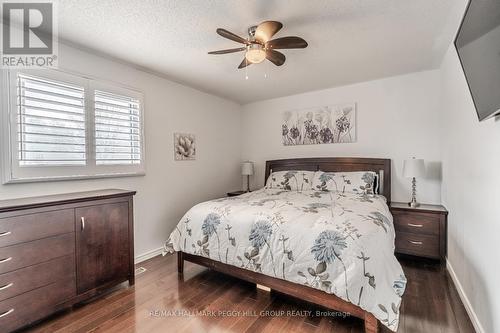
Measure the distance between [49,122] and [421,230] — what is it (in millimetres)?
4097

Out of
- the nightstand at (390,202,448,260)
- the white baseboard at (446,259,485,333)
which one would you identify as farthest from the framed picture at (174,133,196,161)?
the white baseboard at (446,259,485,333)

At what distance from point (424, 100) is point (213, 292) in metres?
3.54

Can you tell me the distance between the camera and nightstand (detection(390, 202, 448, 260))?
2785 millimetres

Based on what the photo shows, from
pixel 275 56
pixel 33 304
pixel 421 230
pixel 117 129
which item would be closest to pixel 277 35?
pixel 275 56

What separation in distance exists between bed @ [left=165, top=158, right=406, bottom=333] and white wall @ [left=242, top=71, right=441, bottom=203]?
1.05m

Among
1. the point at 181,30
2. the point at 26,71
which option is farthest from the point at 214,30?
the point at 26,71

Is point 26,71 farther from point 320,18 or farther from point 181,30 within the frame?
point 320,18

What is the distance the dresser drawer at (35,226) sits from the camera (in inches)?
65.6

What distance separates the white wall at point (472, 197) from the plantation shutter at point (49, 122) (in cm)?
335

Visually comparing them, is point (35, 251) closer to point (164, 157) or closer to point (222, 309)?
point (222, 309)

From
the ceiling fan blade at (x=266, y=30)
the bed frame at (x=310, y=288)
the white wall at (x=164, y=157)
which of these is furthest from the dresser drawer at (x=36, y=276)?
the ceiling fan blade at (x=266, y=30)

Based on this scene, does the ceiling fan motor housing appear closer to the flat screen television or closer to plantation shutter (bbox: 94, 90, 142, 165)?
the flat screen television

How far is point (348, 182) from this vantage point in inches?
132

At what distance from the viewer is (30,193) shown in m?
2.14
